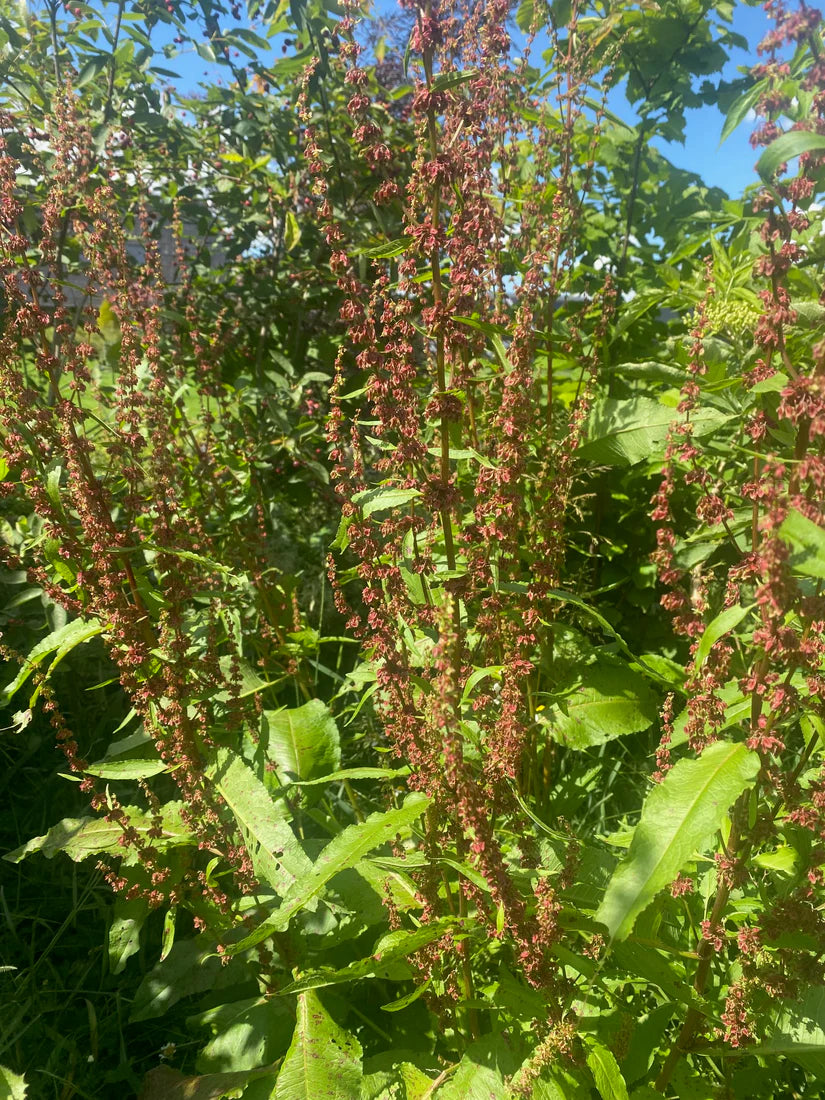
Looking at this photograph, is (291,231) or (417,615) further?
(291,231)

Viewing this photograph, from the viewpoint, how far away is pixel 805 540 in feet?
3.85

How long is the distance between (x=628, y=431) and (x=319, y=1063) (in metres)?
2.22

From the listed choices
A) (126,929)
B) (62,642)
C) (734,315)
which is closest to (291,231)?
(734,315)

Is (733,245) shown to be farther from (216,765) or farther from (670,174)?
(216,765)

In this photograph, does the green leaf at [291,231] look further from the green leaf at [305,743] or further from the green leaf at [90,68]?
the green leaf at [305,743]

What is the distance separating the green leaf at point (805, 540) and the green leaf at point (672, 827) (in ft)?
1.24

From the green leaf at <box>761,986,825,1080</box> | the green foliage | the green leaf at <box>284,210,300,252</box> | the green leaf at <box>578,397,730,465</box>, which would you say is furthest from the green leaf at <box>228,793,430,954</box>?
the green leaf at <box>284,210,300,252</box>

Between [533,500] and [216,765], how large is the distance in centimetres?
152

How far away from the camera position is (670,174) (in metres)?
4.49

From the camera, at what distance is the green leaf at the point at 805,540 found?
1.17 metres

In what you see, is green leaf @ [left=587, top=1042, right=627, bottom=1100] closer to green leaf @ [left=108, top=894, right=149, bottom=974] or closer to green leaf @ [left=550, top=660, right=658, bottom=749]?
green leaf @ [left=550, top=660, right=658, bottom=749]

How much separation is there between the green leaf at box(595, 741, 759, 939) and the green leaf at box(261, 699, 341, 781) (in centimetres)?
135

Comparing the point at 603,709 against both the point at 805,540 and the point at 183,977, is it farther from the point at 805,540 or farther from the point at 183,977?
the point at 805,540

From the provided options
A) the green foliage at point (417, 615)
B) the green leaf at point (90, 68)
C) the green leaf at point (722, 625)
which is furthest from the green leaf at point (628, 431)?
the green leaf at point (90, 68)
